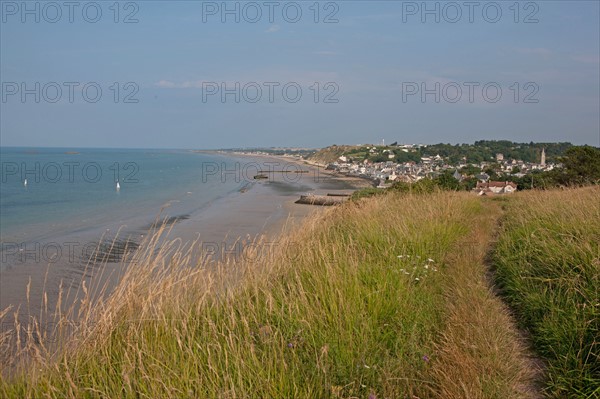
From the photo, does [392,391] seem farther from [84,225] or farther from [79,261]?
[84,225]

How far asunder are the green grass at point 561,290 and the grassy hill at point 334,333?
21 mm

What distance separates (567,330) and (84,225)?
2594cm

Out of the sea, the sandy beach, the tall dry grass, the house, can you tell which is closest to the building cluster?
the house

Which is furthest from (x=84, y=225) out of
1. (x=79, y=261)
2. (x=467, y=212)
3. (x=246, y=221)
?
(x=467, y=212)

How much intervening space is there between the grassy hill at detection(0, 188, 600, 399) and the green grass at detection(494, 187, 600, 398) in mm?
21

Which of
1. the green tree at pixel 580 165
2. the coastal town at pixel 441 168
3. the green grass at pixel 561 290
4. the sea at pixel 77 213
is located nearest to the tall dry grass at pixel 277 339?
Answer: the green grass at pixel 561 290

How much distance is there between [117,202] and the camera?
39000 mm

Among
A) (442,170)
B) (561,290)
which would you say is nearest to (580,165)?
(442,170)

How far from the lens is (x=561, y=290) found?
551 centimetres

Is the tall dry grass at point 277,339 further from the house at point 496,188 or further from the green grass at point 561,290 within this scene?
the house at point 496,188

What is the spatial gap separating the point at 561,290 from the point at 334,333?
265 cm

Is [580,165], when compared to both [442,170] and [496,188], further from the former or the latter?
[442,170]

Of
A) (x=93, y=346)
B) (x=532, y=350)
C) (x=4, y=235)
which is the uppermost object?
(x=93, y=346)

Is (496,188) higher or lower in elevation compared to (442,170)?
lower
